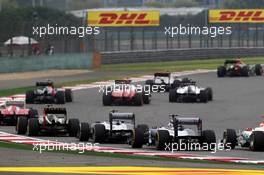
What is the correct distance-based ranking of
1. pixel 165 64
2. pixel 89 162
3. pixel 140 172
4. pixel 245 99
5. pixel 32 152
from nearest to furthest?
pixel 140 172, pixel 89 162, pixel 32 152, pixel 245 99, pixel 165 64

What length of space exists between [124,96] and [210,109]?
10.9 feet

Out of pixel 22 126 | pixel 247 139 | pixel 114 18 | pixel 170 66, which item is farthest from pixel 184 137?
pixel 114 18

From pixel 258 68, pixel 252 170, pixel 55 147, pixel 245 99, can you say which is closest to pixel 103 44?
pixel 258 68

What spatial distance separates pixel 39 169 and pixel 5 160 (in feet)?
5.83

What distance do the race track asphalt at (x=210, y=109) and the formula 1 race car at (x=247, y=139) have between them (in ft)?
0.62

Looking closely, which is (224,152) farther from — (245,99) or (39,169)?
(245,99)

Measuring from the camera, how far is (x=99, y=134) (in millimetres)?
24484

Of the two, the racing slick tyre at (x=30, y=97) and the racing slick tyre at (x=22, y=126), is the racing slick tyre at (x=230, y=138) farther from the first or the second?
the racing slick tyre at (x=30, y=97)

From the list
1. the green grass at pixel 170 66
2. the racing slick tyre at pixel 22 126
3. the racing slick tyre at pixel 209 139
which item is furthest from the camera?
the green grass at pixel 170 66

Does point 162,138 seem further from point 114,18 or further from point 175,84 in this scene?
point 114,18

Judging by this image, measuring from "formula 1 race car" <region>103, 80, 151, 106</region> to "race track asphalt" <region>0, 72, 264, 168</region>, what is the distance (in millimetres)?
357

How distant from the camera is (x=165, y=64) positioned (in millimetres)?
68438

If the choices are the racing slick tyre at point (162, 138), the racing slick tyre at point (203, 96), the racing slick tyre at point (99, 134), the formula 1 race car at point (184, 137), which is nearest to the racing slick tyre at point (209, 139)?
the formula 1 race car at point (184, 137)

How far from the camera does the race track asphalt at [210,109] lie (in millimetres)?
29703
